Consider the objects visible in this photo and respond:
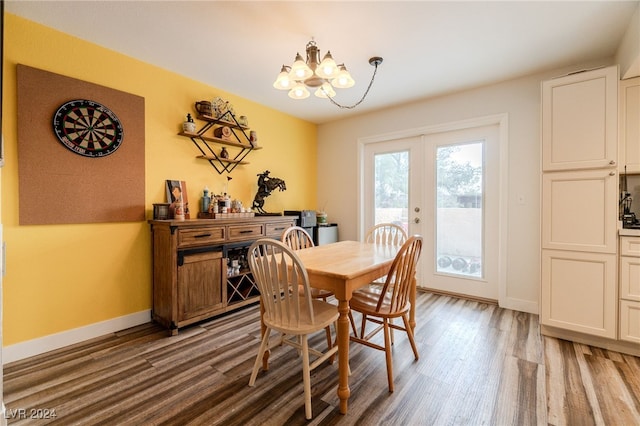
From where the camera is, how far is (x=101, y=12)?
200 cm

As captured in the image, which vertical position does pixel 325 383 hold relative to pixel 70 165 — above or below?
below

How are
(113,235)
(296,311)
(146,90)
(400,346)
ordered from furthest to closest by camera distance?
(146,90)
(113,235)
(400,346)
(296,311)

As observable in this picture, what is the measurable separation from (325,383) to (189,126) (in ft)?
8.76

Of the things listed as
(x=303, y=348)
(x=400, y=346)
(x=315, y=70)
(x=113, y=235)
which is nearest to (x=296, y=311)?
(x=303, y=348)

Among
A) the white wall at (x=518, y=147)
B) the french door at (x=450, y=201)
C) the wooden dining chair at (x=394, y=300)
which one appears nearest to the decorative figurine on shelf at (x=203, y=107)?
the white wall at (x=518, y=147)

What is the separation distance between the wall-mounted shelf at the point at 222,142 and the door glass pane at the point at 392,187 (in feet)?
5.94

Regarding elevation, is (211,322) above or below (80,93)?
below

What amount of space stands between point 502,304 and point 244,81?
376cm

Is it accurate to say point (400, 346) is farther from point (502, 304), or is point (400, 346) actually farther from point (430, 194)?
point (430, 194)

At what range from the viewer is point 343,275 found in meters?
1.56

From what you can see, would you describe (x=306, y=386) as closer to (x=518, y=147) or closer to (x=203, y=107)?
(x=203, y=107)

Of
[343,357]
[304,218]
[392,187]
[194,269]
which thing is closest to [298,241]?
[194,269]

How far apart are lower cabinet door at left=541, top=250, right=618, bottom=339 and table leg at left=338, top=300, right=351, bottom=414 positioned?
1.97 m

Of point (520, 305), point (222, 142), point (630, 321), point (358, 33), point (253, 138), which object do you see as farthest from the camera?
point (253, 138)
